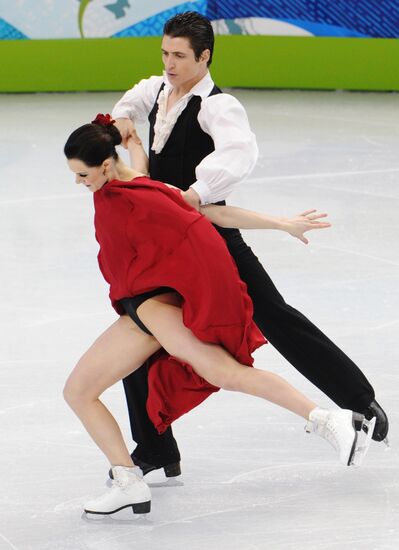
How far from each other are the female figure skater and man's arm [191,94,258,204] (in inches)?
4.3

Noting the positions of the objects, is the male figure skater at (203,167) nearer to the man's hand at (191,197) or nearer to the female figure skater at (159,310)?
the man's hand at (191,197)

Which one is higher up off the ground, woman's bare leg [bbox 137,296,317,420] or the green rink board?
woman's bare leg [bbox 137,296,317,420]

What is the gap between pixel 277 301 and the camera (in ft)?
11.5

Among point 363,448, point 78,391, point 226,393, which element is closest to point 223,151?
point 78,391

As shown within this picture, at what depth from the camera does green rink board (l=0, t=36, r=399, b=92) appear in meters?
9.62

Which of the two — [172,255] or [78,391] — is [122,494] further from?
[172,255]

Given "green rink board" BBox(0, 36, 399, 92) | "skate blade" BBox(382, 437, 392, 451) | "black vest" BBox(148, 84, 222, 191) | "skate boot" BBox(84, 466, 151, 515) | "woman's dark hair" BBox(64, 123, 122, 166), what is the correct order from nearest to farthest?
"woman's dark hair" BBox(64, 123, 122, 166)
"skate boot" BBox(84, 466, 151, 515)
"black vest" BBox(148, 84, 222, 191)
"skate blade" BBox(382, 437, 392, 451)
"green rink board" BBox(0, 36, 399, 92)

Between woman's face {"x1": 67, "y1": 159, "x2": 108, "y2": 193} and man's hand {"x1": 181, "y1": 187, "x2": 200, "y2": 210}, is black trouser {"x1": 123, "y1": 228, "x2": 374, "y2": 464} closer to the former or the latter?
man's hand {"x1": 181, "y1": 187, "x2": 200, "y2": 210}

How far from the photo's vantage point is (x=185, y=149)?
340cm

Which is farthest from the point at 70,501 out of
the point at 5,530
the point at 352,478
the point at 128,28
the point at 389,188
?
the point at 128,28

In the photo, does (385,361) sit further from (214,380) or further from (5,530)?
(5,530)

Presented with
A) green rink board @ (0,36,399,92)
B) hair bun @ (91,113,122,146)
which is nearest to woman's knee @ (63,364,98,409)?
hair bun @ (91,113,122,146)

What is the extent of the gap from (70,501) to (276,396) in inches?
26.6

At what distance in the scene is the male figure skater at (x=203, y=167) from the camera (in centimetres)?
328
